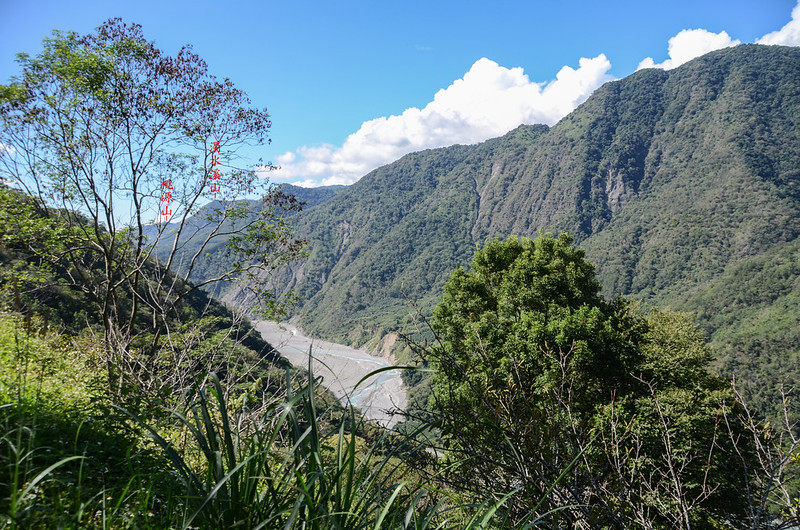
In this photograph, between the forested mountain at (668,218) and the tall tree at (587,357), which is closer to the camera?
the tall tree at (587,357)

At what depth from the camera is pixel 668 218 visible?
382 feet

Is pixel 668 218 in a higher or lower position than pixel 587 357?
lower

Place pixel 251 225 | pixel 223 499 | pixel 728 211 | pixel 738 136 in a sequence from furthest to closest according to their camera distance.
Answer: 1. pixel 738 136
2. pixel 728 211
3. pixel 251 225
4. pixel 223 499

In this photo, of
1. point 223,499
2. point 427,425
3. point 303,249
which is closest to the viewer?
point 223,499

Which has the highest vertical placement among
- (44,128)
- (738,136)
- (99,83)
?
(738,136)

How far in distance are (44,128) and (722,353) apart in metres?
65.2

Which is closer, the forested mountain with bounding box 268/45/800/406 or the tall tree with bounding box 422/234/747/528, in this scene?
the tall tree with bounding box 422/234/747/528

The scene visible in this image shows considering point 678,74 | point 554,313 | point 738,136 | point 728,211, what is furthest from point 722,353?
point 678,74

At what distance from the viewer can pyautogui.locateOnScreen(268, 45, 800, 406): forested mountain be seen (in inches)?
2741

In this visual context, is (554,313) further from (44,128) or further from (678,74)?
(678,74)

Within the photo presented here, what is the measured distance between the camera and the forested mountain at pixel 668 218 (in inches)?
2741

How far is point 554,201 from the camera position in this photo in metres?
174

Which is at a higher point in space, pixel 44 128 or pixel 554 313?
pixel 44 128

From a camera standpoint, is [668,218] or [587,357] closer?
[587,357]
